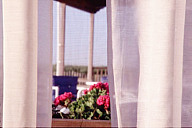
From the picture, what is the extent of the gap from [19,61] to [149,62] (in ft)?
1.18

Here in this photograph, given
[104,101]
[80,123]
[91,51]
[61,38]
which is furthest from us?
[91,51]

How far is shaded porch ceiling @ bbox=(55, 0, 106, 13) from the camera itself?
6129 millimetres

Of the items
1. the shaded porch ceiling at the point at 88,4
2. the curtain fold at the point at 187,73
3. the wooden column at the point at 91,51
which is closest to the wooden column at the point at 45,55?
the curtain fold at the point at 187,73

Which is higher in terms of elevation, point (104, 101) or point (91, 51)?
point (91, 51)

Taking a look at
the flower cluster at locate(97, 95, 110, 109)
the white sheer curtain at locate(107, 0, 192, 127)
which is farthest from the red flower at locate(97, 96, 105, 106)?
the white sheer curtain at locate(107, 0, 192, 127)

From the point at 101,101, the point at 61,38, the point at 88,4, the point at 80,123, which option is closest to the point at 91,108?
the point at 101,101

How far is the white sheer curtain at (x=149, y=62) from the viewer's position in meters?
0.80

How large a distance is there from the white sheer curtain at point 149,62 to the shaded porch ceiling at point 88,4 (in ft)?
17.2

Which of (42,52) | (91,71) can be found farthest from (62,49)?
(42,52)

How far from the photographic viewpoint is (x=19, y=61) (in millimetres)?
833

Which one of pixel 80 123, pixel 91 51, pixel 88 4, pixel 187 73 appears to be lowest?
pixel 80 123

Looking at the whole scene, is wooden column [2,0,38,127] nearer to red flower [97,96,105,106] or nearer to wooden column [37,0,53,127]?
wooden column [37,0,53,127]

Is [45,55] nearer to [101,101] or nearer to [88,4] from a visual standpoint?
[101,101]

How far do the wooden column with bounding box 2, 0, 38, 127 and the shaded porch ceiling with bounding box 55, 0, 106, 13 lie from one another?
5248 mm
